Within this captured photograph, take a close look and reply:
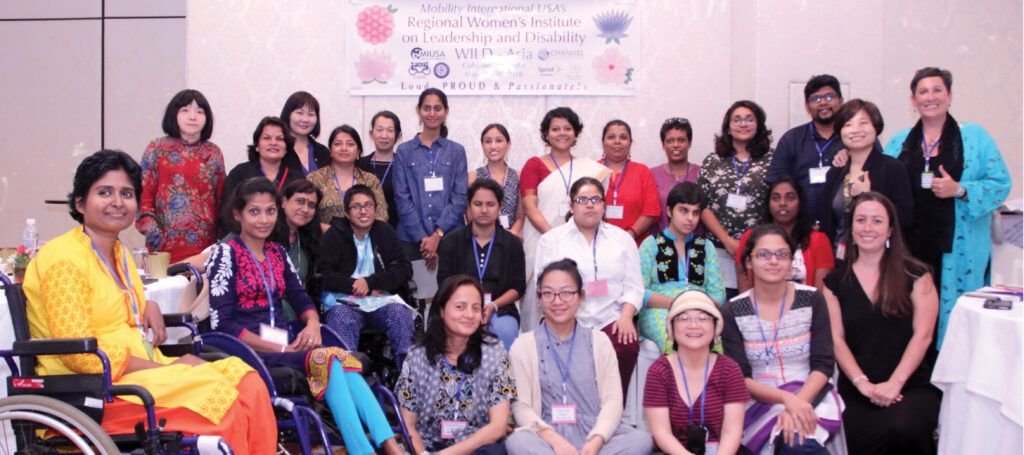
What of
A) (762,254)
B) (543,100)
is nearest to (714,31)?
(543,100)

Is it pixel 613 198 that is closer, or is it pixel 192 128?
pixel 192 128

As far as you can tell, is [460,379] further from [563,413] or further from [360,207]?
[360,207]

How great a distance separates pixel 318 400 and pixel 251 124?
319 centimetres

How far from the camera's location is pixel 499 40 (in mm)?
5168

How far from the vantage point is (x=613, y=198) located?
13.7 feet

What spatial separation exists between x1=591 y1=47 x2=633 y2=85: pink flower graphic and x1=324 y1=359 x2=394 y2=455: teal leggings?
320cm

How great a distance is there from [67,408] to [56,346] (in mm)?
162

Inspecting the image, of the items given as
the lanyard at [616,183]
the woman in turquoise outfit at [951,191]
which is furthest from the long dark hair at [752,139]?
the woman in turquoise outfit at [951,191]

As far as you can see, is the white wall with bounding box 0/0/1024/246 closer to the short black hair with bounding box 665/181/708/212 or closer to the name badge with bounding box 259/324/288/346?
the short black hair with bounding box 665/181/708/212

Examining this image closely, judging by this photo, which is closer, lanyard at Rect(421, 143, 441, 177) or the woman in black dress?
the woman in black dress

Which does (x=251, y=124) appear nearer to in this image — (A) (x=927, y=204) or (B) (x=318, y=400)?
(B) (x=318, y=400)

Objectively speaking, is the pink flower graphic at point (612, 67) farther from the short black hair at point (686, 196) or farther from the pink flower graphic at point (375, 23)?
the short black hair at point (686, 196)

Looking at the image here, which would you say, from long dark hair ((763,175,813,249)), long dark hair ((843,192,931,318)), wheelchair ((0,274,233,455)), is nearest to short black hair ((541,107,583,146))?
long dark hair ((763,175,813,249))

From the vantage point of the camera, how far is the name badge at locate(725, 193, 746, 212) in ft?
12.9
